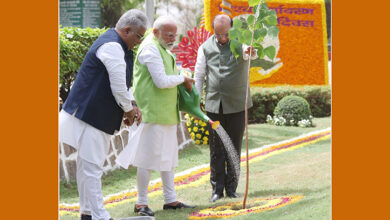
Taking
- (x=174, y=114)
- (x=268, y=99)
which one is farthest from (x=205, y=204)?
(x=268, y=99)

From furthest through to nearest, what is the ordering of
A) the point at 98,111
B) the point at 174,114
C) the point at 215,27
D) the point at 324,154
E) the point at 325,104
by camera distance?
1. the point at 325,104
2. the point at 324,154
3. the point at 215,27
4. the point at 174,114
5. the point at 98,111

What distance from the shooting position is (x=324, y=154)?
→ 349 inches

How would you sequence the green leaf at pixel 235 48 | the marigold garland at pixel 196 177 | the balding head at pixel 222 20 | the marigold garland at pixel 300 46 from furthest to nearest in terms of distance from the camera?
the marigold garland at pixel 300 46 → the marigold garland at pixel 196 177 → the balding head at pixel 222 20 → the green leaf at pixel 235 48

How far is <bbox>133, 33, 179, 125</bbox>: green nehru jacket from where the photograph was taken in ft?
17.0

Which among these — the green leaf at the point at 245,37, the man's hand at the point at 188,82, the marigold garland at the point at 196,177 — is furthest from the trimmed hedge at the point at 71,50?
the green leaf at the point at 245,37

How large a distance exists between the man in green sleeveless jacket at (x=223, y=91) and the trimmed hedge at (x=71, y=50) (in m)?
2.11

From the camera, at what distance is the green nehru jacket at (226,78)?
5.90m

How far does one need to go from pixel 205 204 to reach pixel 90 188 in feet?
5.45

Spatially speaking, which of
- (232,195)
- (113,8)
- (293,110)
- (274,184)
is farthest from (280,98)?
(113,8)

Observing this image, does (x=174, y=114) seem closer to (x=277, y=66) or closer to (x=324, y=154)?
(x=324, y=154)

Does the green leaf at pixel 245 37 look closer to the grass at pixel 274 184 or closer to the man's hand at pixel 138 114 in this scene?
the man's hand at pixel 138 114

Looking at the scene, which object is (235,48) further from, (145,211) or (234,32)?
(145,211)

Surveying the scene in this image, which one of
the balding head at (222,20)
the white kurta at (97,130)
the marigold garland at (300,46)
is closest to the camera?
the white kurta at (97,130)

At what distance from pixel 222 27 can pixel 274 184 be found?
85.9 inches
